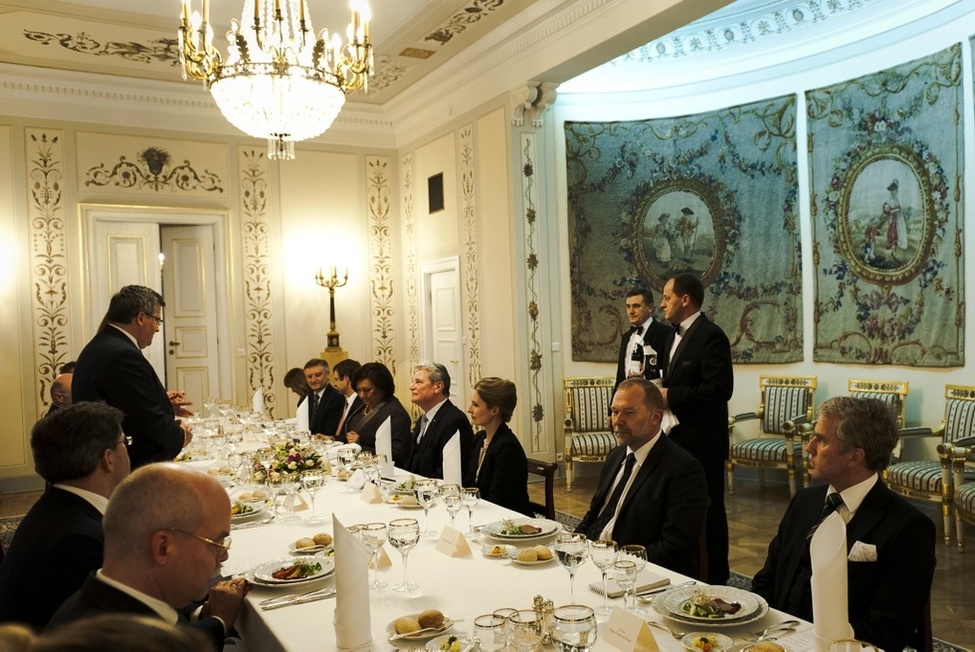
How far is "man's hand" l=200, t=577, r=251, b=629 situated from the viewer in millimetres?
2055

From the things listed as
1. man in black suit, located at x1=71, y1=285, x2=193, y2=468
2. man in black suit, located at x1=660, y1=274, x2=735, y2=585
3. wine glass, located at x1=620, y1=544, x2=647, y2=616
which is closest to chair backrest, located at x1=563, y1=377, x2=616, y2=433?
man in black suit, located at x1=660, y1=274, x2=735, y2=585

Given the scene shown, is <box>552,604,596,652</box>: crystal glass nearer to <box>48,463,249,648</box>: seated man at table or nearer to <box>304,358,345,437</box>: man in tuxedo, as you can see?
<box>48,463,249,648</box>: seated man at table

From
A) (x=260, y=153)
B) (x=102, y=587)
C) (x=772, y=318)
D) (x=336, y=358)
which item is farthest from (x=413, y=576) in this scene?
(x=260, y=153)

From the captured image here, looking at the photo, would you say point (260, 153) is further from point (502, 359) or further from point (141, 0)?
point (502, 359)

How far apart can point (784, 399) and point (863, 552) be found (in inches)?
198

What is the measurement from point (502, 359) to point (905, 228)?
3.55 m

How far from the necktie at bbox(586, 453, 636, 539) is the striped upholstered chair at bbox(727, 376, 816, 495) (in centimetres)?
383

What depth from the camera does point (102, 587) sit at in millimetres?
1592

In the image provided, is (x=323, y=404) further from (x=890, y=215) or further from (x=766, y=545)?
(x=890, y=215)

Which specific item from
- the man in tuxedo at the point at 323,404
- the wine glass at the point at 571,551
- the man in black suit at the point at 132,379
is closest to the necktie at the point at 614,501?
the wine glass at the point at 571,551

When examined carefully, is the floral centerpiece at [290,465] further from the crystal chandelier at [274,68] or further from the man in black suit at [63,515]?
the crystal chandelier at [274,68]

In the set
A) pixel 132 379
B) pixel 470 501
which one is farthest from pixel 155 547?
pixel 132 379

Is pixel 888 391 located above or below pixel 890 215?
below

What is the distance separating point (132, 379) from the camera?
3857mm
